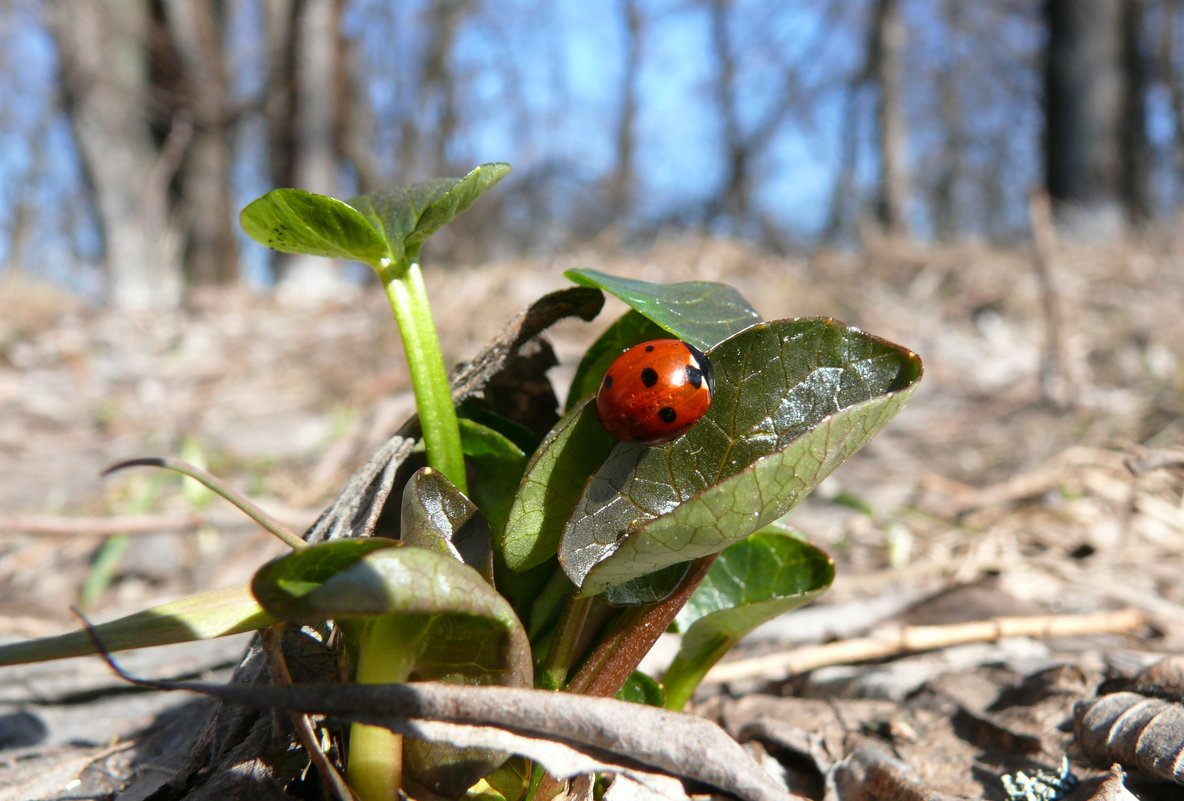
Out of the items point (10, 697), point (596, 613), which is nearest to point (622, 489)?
point (596, 613)

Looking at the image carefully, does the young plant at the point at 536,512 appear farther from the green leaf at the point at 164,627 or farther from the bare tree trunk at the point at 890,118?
the bare tree trunk at the point at 890,118

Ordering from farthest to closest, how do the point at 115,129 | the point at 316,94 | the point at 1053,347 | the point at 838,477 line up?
the point at 115,129 < the point at 316,94 < the point at 1053,347 < the point at 838,477

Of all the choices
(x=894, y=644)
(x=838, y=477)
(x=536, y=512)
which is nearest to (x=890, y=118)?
(x=838, y=477)

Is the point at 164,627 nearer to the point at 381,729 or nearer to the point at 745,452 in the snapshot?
the point at 381,729

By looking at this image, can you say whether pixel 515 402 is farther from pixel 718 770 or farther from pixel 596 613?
pixel 718 770

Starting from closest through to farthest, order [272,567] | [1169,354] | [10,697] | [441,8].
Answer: [272,567] < [10,697] < [1169,354] < [441,8]

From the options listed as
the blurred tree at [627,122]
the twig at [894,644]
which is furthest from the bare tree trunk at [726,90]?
the twig at [894,644]

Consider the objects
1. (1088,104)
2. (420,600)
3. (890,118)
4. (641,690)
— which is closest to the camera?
(420,600)
